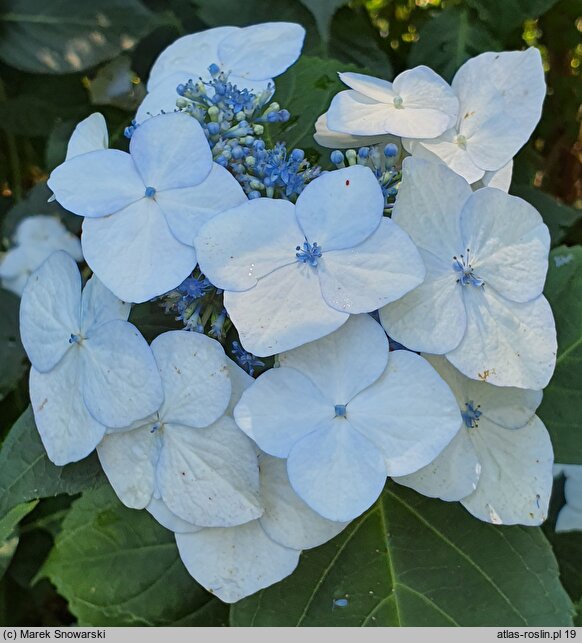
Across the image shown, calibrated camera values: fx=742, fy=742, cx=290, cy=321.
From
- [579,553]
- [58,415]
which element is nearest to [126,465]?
[58,415]

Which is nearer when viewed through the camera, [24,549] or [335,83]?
[335,83]

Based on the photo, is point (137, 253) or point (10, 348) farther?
point (10, 348)

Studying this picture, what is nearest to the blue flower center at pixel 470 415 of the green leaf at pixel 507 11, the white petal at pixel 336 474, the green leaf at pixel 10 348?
the white petal at pixel 336 474

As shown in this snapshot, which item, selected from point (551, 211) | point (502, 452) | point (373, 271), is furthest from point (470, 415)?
point (551, 211)

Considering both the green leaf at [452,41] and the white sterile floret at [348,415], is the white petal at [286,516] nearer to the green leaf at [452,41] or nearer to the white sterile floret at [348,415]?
the white sterile floret at [348,415]

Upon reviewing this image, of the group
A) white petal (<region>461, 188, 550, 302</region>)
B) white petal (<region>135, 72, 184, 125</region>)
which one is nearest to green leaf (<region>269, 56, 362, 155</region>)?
white petal (<region>135, 72, 184, 125</region>)

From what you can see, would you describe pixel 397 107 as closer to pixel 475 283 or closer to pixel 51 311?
pixel 475 283

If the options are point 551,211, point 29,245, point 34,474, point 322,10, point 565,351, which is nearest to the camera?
point 34,474

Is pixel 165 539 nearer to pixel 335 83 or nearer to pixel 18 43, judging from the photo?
pixel 335 83
